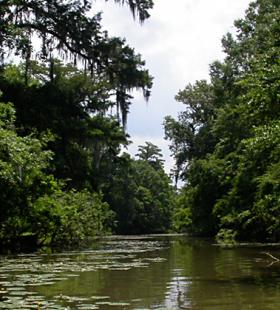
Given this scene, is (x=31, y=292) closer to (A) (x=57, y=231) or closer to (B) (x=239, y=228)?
(A) (x=57, y=231)

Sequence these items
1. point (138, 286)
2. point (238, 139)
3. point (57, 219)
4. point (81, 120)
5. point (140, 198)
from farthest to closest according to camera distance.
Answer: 1. point (140, 198)
2. point (238, 139)
3. point (81, 120)
4. point (57, 219)
5. point (138, 286)

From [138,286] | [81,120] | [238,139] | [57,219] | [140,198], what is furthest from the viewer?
[140,198]

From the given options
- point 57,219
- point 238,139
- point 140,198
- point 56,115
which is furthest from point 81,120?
point 140,198

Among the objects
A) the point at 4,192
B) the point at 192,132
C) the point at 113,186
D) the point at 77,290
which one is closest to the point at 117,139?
the point at 4,192

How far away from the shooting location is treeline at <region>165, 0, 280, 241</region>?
13156mm

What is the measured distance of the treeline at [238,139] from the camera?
13.2 metres

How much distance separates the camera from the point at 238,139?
1366 inches

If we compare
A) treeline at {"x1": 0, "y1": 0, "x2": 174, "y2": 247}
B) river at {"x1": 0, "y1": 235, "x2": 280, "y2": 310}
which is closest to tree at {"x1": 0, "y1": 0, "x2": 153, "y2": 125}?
treeline at {"x1": 0, "y1": 0, "x2": 174, "y2": 247}

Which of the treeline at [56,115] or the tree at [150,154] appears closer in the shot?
the treeline at [56,115]

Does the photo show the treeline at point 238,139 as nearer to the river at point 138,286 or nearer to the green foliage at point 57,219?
the river at point 138,286

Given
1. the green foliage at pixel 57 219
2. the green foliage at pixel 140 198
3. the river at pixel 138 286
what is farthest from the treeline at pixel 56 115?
the green foliage at pixel 140 198

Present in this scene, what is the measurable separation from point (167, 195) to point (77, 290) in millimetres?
87207

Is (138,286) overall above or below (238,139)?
below

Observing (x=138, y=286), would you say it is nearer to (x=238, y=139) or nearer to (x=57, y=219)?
(x=57, y=219)
